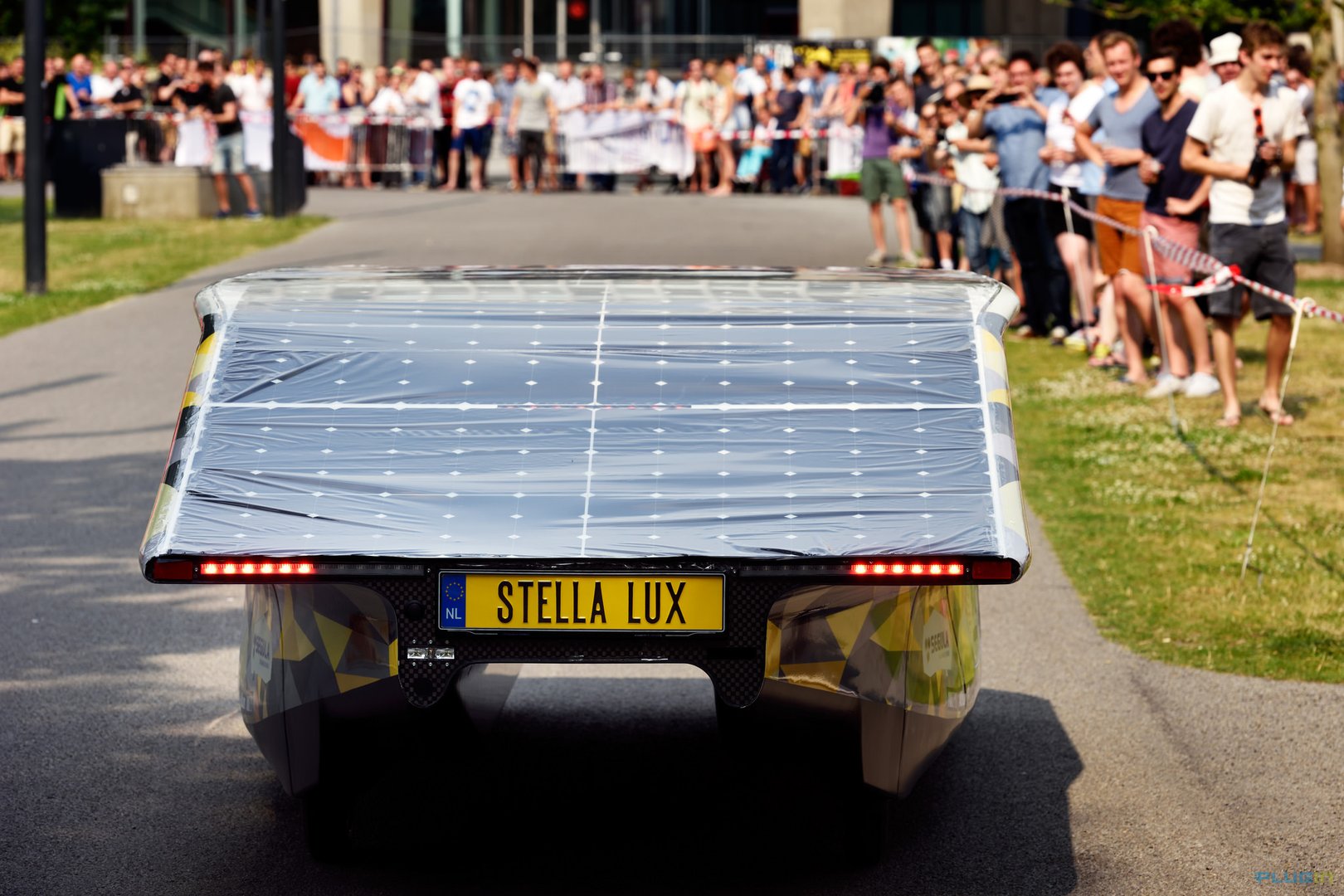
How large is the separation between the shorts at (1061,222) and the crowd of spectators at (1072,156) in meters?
0.01

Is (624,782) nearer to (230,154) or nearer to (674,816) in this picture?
(674,816)

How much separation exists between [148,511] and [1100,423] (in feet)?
18.0

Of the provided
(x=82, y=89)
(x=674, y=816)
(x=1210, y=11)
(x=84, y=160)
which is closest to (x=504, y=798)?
(x=674, y=816)

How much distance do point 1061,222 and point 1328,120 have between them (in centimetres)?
633

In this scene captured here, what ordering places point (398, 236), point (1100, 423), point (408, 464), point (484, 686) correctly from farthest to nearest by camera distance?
point (398, 236) → point (1100, 423) → point (484, 686) → point (408, 464)

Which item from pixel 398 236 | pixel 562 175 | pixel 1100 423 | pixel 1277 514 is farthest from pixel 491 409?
pixel 562 175

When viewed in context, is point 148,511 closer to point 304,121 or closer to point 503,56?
point 304,121

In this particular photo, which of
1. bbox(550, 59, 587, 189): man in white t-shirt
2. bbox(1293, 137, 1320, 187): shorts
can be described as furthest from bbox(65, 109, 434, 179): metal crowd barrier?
bbox(1293, 137, 1320, 187): shorts

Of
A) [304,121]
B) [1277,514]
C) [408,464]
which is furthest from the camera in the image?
[304,121]

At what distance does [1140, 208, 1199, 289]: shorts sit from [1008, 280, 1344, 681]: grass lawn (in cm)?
82

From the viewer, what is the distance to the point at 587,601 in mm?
3959

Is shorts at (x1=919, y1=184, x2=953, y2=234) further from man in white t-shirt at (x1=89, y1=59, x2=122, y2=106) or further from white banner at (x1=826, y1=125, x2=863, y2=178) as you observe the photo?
man in white t-shirt at (x1=89, y1=59, x2=122, y2=106)

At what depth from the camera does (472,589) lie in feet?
13.0

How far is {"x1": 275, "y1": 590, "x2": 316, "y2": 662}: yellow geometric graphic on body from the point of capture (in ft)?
14.0
